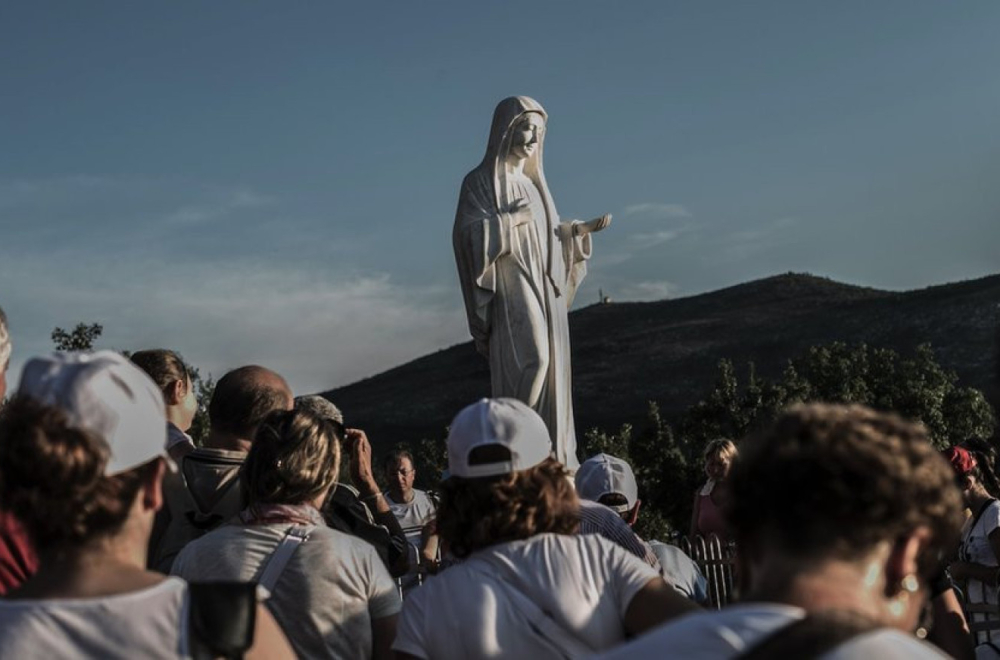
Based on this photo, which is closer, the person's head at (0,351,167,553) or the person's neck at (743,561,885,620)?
the person's neck at (743,561,885,620)

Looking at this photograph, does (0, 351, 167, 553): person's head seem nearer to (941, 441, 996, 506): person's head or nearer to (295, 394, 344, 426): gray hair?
(295, 394, 344, 426): gray hair

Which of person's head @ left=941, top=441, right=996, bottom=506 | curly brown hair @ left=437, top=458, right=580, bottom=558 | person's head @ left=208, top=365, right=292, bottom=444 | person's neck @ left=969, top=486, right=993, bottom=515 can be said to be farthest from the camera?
person's neck @ left=969, top=486, right=993, bottom=515

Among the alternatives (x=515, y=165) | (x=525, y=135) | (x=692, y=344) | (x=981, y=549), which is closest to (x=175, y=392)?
(x=981, y=549)

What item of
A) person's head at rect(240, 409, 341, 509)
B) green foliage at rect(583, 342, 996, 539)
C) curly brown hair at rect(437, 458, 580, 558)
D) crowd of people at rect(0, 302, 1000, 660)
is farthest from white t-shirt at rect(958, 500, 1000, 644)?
green foliage at rect(583, 342, 996, 539)

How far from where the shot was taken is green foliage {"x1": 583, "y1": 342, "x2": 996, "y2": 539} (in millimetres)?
35281

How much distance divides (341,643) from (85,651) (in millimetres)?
1627

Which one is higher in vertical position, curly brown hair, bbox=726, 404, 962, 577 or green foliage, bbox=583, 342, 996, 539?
curly brown hair, bbox=726, 404, 962, 577

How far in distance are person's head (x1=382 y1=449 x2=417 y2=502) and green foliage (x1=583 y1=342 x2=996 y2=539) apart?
23.1m

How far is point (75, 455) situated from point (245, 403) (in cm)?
237

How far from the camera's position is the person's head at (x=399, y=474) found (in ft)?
34.7

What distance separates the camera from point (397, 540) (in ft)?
16.9

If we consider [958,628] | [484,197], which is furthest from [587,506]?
[484,197]

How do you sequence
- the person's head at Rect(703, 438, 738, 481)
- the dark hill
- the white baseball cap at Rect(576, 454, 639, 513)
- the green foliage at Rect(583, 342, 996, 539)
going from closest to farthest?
1. the white baseball cap at Rect(576, 454, 639, 513)
2. the person's head at Rect(703, 438, 738, 481)
3. the green foliage at Rect(583, 342, 996, 539)
4. the dark hill

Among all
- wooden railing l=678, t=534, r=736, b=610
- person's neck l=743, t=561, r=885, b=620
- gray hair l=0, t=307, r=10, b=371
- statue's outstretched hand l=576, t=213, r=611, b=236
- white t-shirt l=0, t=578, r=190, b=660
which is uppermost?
statue's outstretched hand l=576, t=213, r=611, b=236
